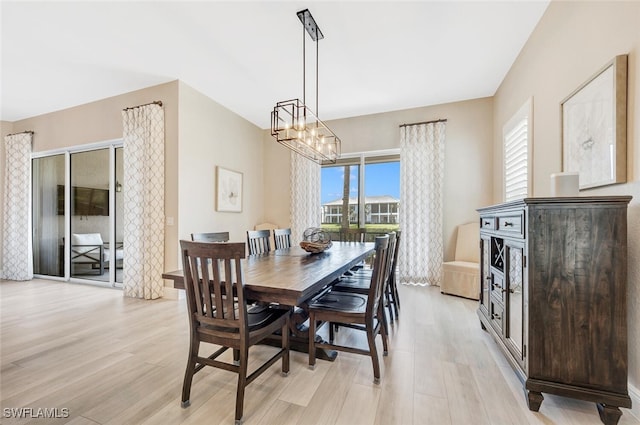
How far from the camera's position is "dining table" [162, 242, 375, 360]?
1.47 meters

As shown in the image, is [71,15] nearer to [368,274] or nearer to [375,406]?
[368,274]

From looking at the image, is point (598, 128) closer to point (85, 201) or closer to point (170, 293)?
point (170, 293)

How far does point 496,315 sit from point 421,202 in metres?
2.49

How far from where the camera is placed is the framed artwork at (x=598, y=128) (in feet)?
5.20

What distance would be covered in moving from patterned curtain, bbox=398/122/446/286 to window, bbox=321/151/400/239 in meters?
0.33

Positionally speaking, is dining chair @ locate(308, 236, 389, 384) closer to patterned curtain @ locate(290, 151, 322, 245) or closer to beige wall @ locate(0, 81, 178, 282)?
beige wall @ locate(0, 81, 178, 282)

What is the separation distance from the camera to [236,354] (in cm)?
204

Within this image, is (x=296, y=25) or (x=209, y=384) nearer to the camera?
(x=209, y=384)

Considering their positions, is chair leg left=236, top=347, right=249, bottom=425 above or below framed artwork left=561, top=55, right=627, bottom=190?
below

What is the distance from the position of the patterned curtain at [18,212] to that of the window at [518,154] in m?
7.71

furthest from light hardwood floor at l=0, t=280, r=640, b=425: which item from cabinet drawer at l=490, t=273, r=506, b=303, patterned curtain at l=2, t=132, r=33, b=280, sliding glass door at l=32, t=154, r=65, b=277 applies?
patterned curtain at l=2, t=132, r=33, b=280

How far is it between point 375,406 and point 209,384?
1.08 metres

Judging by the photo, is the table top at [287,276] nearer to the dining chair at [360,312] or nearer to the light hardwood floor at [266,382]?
the dining chair at [360,312]

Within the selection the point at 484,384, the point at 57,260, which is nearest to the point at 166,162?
the point at 57,260
